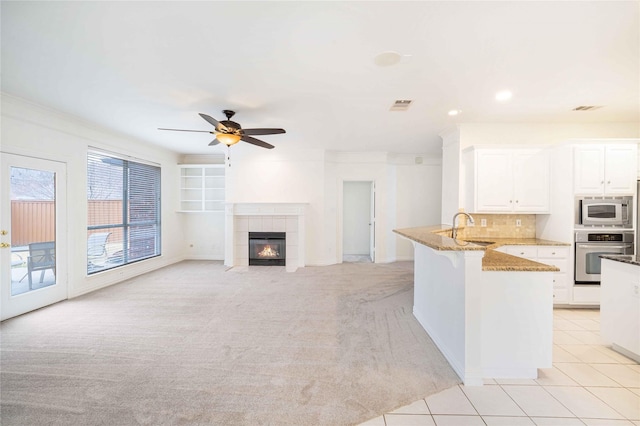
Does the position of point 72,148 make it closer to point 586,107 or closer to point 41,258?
point 41,258

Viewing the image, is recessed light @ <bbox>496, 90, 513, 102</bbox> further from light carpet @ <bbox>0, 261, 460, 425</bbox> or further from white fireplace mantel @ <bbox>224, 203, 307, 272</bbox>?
white fireplace mantel @ <bbox>224, 203, 307, 272</bbox>

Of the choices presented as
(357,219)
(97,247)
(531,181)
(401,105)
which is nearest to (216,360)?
(401,105)

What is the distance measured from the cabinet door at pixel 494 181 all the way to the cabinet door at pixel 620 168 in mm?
1064

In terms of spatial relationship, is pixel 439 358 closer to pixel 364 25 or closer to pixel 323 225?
pixel 364 25

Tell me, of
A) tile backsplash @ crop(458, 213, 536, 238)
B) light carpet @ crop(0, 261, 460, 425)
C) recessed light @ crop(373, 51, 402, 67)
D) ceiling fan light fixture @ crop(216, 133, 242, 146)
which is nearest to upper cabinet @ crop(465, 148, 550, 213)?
tile backsplash @ crop(458, 213, 536, 238)

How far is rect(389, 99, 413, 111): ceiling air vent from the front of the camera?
327 centimetres

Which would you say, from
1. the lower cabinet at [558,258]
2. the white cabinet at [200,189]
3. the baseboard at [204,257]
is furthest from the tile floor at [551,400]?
the white cabinet at [200,189]

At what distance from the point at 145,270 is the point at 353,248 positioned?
201 inches

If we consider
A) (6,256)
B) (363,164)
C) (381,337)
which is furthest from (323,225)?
(6,256)

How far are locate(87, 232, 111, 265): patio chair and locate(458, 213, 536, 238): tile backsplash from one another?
5884 millimetres

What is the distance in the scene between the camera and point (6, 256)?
10.2 feet

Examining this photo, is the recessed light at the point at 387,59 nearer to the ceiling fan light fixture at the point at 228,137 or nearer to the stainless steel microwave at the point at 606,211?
the ceiling fan light fixture at the point at 228,137

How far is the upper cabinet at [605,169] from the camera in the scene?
3.45 m

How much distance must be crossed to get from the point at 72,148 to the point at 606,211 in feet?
24.3
